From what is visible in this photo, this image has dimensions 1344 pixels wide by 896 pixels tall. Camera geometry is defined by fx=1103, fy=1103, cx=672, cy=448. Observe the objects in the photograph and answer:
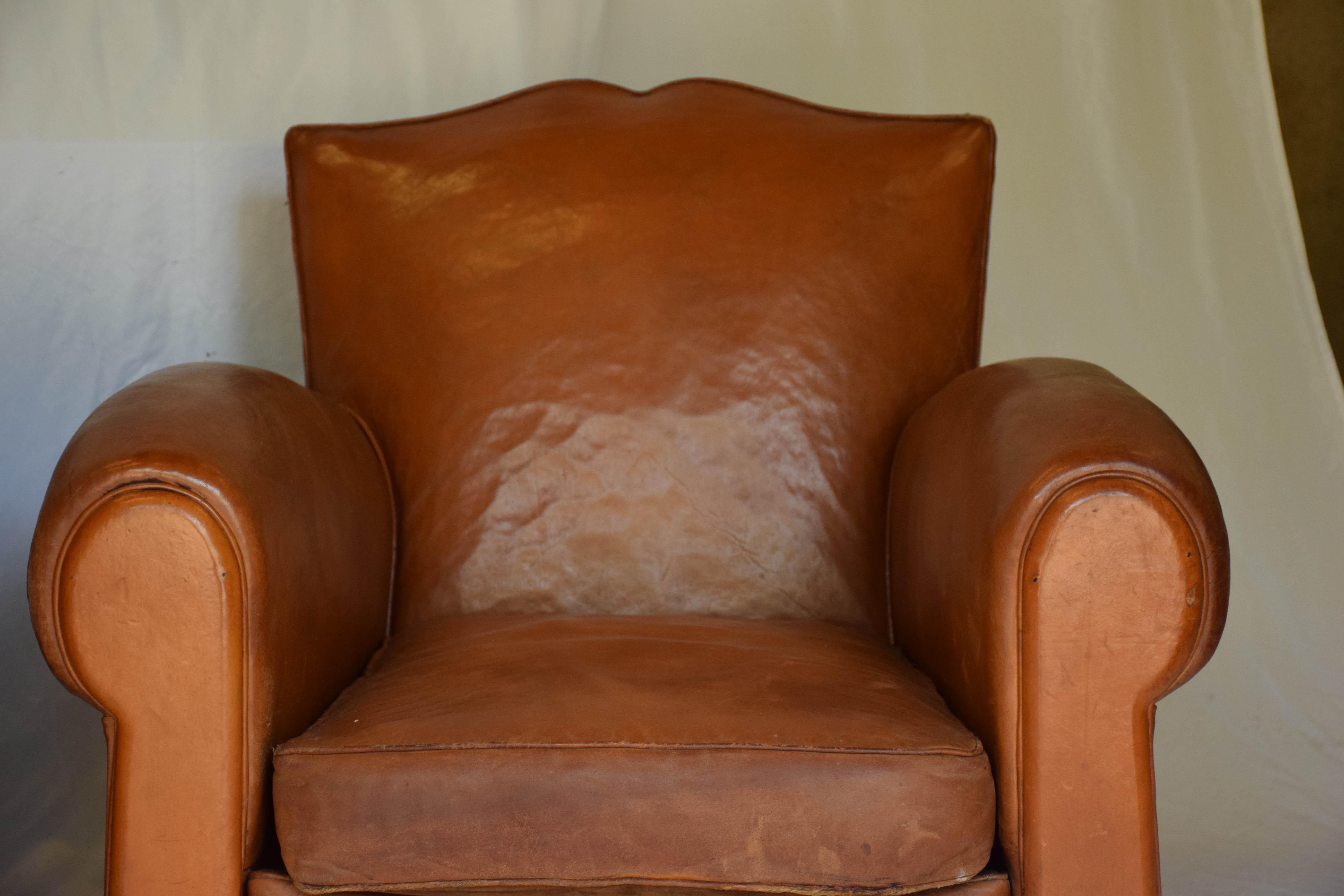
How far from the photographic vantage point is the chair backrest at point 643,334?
128 cm

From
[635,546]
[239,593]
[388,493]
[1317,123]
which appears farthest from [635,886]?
[1317,123]

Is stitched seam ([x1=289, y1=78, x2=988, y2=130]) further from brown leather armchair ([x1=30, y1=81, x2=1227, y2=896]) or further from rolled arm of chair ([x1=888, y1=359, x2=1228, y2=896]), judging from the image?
rolled arm of chair ([x1=888, y1=359, x2=1228, y2=896])

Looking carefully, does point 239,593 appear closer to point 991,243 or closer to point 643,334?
point 643,334

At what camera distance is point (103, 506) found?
32.3 inches

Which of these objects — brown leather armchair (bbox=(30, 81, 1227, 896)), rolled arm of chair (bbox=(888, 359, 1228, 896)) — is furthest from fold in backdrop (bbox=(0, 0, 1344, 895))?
rolled arm of chair (bbox=(888, 359, 1228, 896))

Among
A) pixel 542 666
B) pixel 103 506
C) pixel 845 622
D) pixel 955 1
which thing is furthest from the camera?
pixel 955 1

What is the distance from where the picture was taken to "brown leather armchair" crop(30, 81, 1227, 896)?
0.83m

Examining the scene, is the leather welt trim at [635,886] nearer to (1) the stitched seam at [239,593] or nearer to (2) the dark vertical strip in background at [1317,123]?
(1) the stitched seam at [239,593]

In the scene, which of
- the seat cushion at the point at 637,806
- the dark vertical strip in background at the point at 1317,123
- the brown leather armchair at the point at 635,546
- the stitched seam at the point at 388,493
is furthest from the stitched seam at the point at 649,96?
the dark vertical strip in background at the point at 1317,123

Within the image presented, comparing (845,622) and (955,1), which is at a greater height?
(955,1)

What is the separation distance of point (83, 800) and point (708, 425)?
107 centimetres

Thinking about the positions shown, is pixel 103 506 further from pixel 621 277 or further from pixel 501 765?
pixel 621 277

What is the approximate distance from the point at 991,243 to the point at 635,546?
1083mm

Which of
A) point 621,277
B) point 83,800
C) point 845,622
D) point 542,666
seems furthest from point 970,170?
point 83,800
